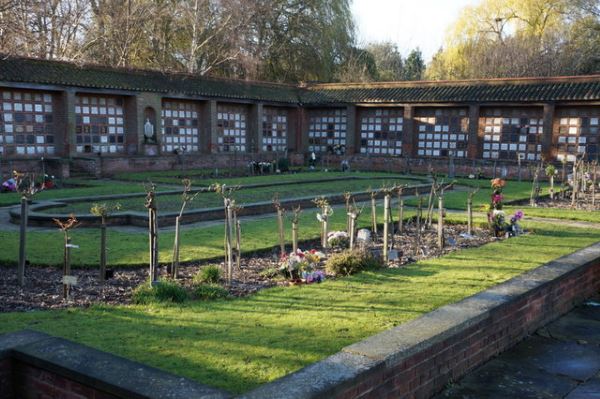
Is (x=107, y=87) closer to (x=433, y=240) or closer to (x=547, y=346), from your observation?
(x=433, y=240)

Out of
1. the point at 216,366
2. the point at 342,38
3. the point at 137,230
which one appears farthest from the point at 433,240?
the point at 342,38

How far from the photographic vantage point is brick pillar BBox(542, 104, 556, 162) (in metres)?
26.0

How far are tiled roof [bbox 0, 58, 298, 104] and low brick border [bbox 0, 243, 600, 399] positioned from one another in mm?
19182

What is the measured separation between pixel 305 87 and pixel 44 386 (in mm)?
31366

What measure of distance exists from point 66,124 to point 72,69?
229 centimetres

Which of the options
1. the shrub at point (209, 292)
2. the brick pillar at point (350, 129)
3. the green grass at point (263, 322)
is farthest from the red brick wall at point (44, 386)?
the brick pillar at point (350, 129)

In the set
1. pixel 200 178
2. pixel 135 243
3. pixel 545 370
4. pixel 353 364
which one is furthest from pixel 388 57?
pixel 353 364

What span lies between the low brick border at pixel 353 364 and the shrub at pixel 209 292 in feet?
7.27

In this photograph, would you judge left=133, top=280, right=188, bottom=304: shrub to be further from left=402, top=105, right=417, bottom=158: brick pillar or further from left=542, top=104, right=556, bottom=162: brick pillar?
left=402, top=105, right=417, bottom=158: brick pillar

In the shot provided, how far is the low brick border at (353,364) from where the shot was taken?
3707 mm

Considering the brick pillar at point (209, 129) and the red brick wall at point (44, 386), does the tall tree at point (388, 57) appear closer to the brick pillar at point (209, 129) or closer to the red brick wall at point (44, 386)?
the brick pillar at point (209, 129)

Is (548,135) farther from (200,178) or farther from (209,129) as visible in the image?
(209,129)

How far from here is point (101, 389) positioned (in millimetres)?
3779

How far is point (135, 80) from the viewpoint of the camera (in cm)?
2592
